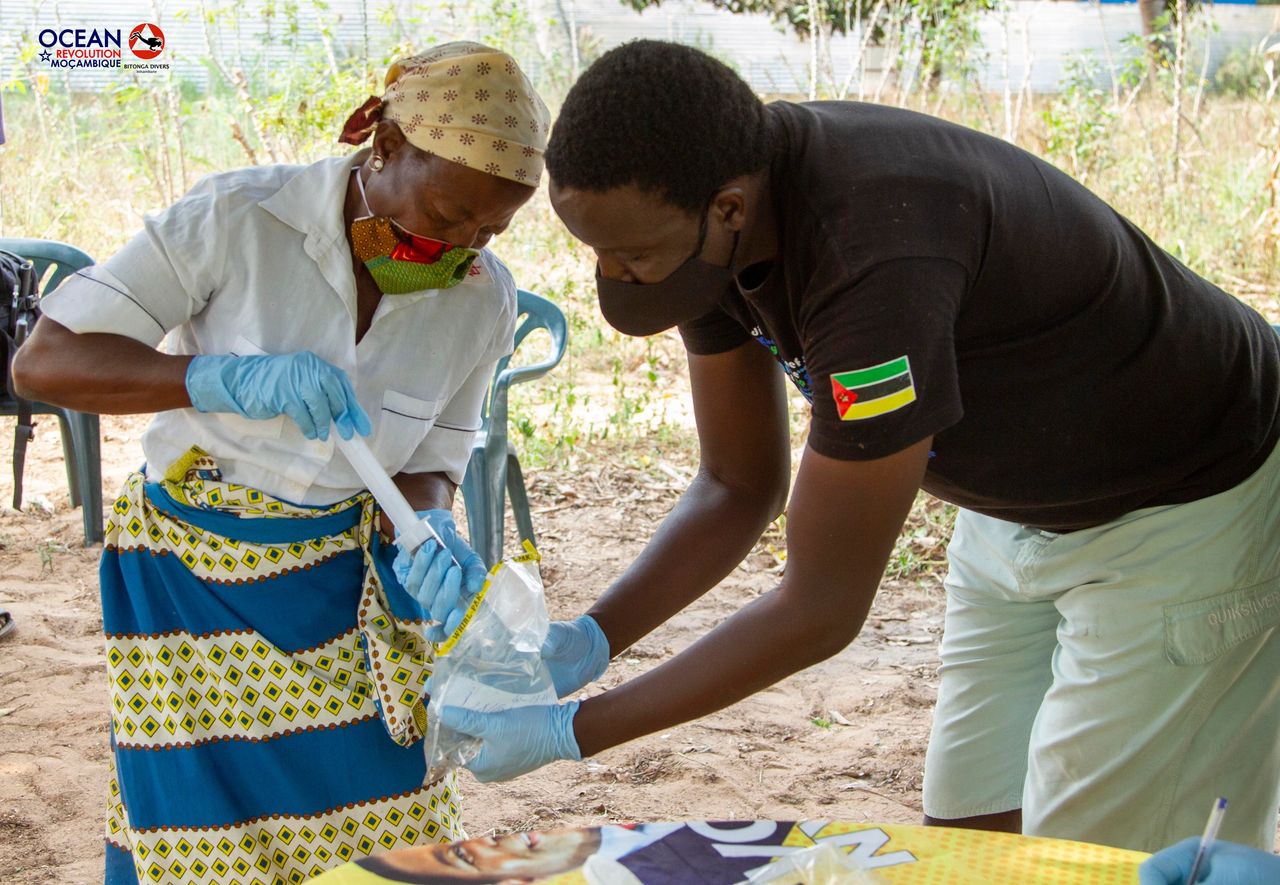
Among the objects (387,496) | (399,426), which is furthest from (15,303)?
(387,496)

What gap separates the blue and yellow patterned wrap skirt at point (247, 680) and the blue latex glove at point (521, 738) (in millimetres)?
340

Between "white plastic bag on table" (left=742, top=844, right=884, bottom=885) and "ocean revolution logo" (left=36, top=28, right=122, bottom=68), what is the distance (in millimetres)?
5806

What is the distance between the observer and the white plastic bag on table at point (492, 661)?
1649mm

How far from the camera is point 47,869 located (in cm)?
263

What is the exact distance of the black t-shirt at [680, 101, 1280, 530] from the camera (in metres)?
1.34

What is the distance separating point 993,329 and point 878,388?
261mm

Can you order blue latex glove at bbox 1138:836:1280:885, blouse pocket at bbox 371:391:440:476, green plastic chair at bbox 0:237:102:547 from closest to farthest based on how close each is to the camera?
blue latex glove at bbox 1138:836:1280:885 → blouse pocket at bbox 371:391:440:476 → green plastic chair at bbox 0:237:102:547

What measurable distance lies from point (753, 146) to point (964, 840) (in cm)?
81

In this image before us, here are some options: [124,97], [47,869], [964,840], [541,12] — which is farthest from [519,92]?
[541,12]

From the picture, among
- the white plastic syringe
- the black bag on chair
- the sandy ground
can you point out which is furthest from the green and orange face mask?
the black bag on chair

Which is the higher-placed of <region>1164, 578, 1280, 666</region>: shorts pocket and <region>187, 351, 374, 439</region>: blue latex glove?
<region>187, 351, 374, 439</region>: blue latex glove

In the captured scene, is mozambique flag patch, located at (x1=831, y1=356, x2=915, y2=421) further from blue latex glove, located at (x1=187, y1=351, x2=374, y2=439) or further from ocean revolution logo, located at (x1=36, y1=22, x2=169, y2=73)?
ocean revolution logo, located at (x1=36, y1=22, x2=169, y2=73)

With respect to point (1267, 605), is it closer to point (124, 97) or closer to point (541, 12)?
point (124, 97)

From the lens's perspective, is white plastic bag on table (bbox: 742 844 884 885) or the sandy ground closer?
white plastic bag on table (bbox: 742 844 884 885)
